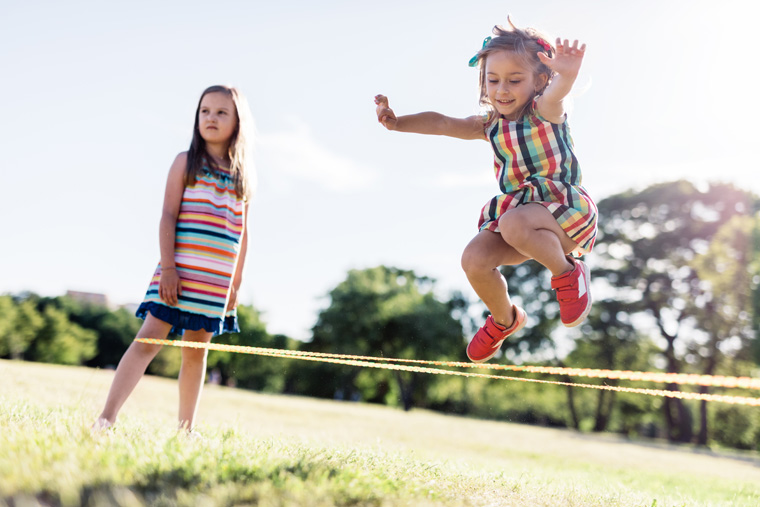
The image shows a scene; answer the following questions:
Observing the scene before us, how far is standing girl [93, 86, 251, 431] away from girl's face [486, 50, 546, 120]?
1.65 m

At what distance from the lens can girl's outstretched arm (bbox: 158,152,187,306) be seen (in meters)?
3.72

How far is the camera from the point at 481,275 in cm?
359

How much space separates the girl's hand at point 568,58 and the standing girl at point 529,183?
0.34ft

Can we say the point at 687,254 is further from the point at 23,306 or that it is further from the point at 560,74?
the point at 23,306

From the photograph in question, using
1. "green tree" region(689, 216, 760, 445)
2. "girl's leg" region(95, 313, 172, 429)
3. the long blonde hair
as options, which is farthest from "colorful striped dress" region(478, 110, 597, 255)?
"green tree" region(689, 216, 760, 445)

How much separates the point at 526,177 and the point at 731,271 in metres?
20.4

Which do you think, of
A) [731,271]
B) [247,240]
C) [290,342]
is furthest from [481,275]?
[290,342]

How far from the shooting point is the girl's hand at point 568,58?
3141 millimetres

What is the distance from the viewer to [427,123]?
3922mm

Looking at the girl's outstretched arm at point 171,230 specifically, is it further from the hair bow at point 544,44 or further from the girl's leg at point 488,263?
the hair bow at point 544,44

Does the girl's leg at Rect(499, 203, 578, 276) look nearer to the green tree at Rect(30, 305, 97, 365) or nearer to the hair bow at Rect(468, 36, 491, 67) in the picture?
the hair bow at Rect(468, 36, 491, 67)

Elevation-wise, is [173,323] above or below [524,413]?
above

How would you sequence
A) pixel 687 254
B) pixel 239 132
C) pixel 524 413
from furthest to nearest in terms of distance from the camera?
pixel 524 413, pixel 687 254, pixel 239 132

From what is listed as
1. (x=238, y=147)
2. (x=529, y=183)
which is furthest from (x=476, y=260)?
(x=238, y=147)
